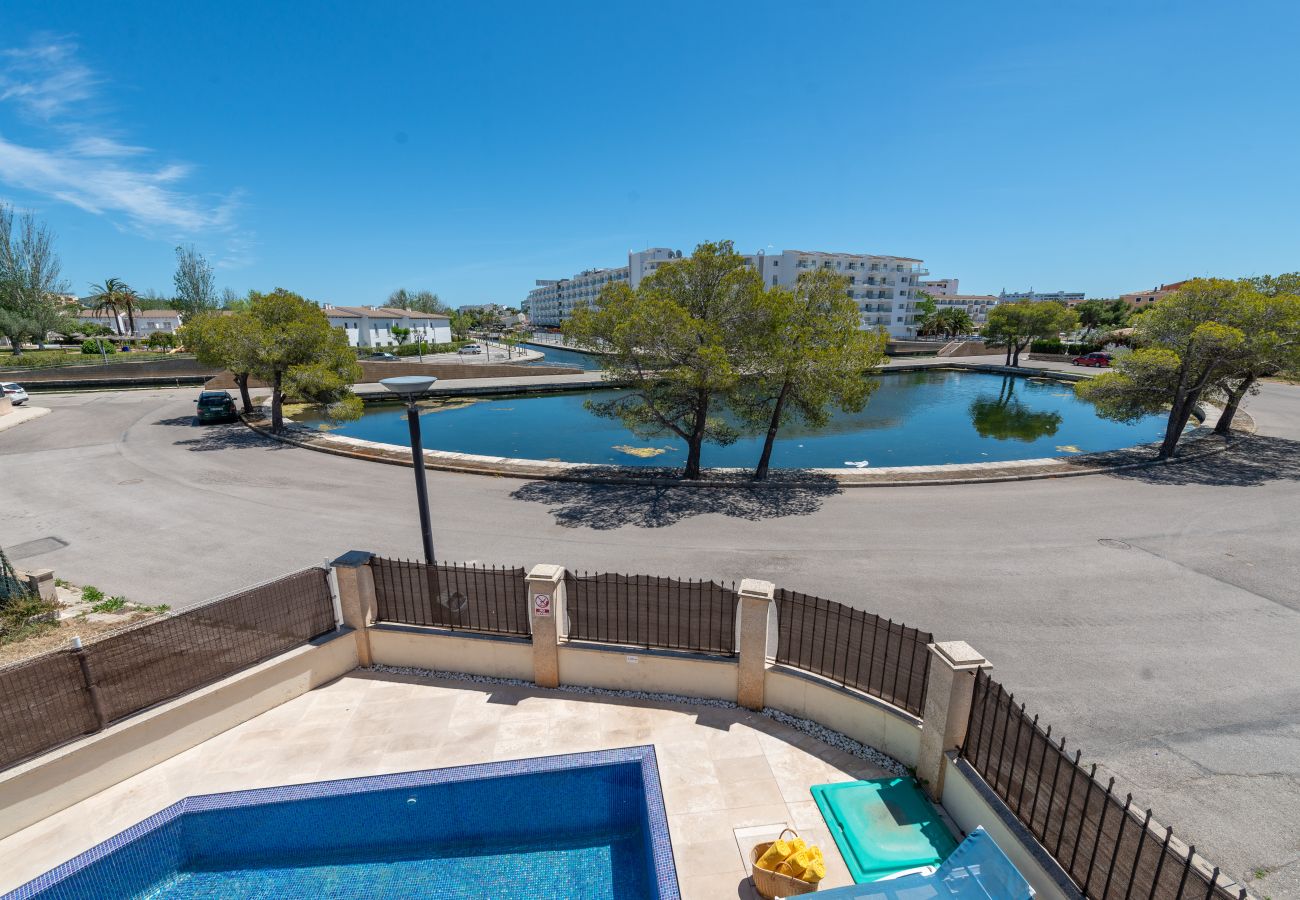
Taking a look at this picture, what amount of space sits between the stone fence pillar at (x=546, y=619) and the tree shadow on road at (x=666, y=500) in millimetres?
6252

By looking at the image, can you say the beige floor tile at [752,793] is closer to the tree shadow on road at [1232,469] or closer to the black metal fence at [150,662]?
the black metal fence at [150,662]

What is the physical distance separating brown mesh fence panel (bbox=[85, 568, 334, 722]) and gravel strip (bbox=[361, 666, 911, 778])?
1342 mm

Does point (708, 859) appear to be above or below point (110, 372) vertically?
below

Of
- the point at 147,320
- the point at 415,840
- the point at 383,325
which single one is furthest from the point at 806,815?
the point at 147,320

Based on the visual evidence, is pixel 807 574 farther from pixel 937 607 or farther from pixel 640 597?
pixel 640 597

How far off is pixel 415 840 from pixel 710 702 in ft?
12.8

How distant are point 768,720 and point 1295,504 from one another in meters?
18.7

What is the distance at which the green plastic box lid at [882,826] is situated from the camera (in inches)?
215

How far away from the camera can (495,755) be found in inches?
273

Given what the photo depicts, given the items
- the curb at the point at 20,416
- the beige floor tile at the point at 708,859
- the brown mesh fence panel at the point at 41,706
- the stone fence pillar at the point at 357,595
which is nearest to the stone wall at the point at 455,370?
the curb at the point at 20,416

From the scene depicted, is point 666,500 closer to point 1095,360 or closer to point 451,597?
point 451,597

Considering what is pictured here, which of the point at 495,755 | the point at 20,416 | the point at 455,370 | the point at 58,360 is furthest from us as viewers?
the point at 455,370

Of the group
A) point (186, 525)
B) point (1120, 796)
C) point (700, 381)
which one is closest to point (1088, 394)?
point (700, 381)

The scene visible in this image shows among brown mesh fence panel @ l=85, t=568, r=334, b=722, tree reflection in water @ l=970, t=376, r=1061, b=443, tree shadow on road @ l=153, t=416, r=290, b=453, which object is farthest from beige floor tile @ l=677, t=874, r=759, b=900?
tree reflection in water @ l=970, t=376, r=1061, b=443
